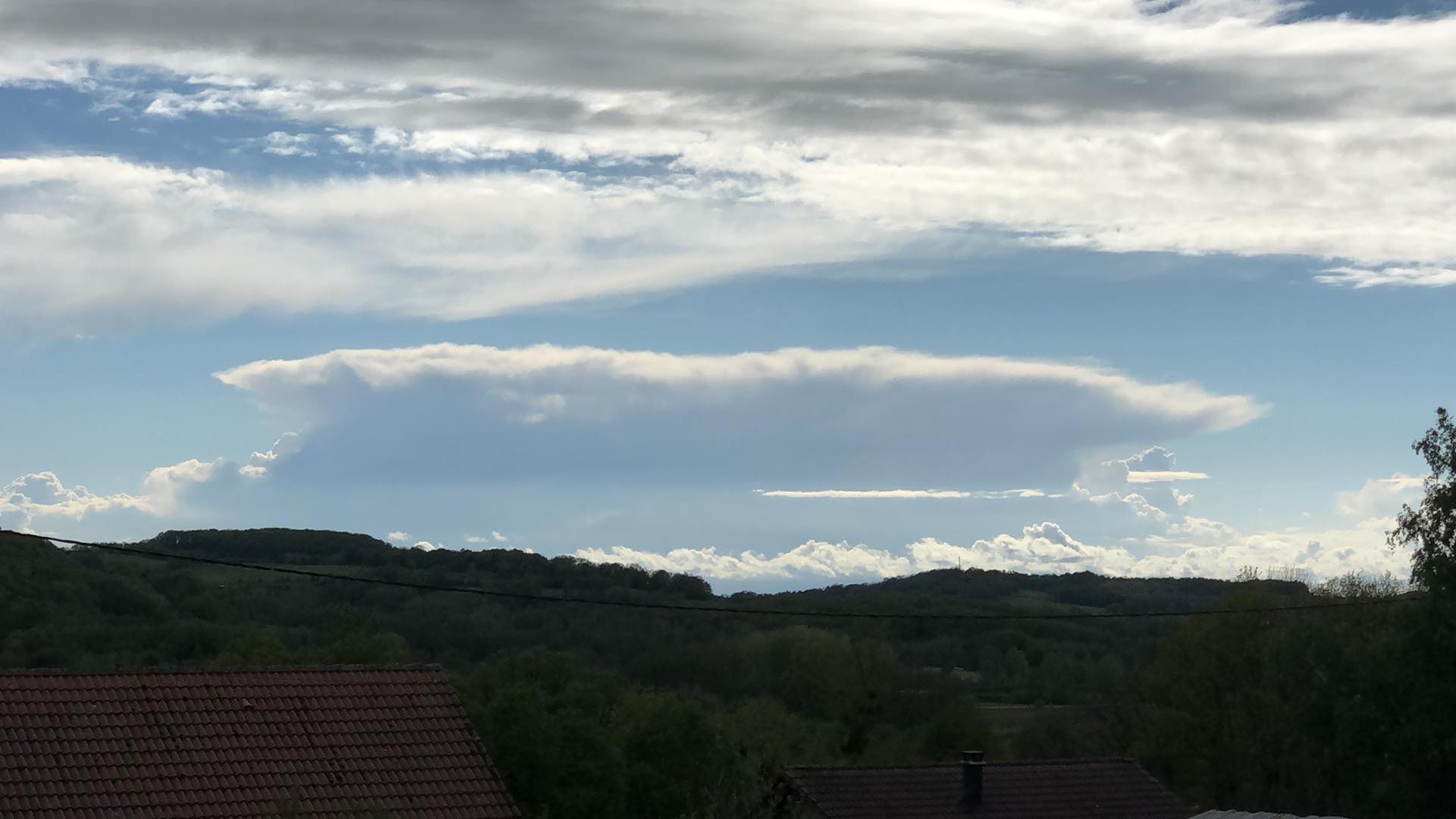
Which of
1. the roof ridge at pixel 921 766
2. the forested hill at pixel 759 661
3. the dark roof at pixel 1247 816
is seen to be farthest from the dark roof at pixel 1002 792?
the dark roof at pixel 1247 816

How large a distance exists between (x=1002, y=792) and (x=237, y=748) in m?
16.8

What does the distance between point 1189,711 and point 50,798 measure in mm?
45072

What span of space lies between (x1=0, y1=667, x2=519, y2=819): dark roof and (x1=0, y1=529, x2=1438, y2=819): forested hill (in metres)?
6.32

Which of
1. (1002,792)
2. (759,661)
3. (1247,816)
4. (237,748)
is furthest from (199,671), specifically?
(759,661)

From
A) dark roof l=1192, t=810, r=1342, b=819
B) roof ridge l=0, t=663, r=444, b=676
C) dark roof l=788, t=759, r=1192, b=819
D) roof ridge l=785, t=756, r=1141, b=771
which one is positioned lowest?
dark roof l=788, t=759, r=1192, b=819

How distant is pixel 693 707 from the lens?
42.9 metres

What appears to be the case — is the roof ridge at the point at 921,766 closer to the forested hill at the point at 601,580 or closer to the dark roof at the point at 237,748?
the dark roof at the point at 237,748

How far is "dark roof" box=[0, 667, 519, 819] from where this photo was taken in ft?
71.9

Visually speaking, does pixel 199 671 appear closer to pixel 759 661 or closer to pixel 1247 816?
pixel 1247 816

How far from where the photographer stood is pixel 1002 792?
109 feet

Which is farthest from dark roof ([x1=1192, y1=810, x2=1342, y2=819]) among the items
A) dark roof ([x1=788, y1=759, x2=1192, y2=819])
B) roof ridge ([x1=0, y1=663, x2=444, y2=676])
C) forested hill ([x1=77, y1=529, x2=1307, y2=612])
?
forested hill ([x1=77, y1=529, x2=1307, y2=612])

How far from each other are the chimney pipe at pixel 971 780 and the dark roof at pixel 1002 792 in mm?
132

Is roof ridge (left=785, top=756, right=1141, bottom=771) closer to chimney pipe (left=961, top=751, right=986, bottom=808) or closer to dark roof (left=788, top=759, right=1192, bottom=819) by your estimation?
dark roof (left=788, top=759, right=1192, bottom=819)

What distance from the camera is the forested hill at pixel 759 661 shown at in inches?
1460
